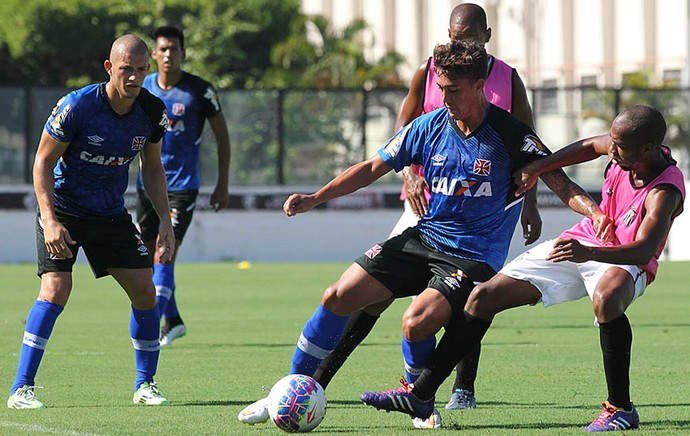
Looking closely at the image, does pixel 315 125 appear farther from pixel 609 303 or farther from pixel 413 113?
pixel 609 303

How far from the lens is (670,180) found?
7.14 meters

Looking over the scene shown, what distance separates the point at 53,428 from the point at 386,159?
220cm

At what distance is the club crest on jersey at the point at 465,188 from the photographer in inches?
286

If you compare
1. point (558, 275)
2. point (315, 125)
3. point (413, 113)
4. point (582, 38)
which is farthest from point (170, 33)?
point (582, 38)

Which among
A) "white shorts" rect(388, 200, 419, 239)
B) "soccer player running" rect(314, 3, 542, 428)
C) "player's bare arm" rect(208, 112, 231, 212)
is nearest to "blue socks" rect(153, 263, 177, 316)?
"player's bare arm" rect(208, 112, 231, 212)

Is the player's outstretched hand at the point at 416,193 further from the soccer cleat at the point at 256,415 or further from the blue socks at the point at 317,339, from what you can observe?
the soccer cleat at the point at 256,415

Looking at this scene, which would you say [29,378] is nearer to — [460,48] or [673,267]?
[460,48]

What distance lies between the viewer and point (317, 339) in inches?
291

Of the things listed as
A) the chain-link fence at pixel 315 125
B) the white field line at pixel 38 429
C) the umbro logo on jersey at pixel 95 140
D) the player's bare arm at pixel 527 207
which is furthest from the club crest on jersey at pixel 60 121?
the chain-link fence at pixel 315 125

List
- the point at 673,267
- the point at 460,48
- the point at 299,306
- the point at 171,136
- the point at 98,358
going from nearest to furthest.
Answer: the point at 460,48
the point at 98,358
the point at 171,136
the point at 299,306
the point at 673,267

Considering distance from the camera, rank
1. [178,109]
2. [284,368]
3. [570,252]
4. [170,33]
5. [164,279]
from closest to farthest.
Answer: [570,252], [284,368], [170,33], [164,279], [178,109]

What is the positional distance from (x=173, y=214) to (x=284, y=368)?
226 cm

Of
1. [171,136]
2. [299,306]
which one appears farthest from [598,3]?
[171,136]

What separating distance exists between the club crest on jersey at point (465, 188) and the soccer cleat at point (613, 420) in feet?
4.11
